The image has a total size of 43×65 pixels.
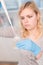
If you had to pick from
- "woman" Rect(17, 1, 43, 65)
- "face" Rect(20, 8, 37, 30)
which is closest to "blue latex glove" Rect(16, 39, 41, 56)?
"woman" Rect(17, 1, 43, 65)

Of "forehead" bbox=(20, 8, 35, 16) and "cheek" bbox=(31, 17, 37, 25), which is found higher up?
"forehead" bbox=(20, 8, 35, 16)

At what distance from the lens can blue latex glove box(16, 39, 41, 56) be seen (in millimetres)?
1090

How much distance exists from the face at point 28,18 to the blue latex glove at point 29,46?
0.11 meters

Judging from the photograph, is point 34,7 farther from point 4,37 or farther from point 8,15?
point 4,37

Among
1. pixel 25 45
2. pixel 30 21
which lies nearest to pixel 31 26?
pixel 30 21

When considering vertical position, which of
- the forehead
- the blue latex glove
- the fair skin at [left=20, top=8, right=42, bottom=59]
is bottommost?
the blue latex glove

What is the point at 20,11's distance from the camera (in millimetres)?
1111

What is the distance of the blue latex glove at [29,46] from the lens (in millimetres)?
1090

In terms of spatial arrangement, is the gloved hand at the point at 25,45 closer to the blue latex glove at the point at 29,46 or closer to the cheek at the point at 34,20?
the blue latex glove at the point at 29,46

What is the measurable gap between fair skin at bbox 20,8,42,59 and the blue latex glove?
0.11 feet

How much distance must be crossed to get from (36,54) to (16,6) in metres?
0.39

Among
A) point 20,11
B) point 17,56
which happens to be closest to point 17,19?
point 20,11

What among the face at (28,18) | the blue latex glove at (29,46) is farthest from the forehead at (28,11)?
the blue latex glove at (29,46)

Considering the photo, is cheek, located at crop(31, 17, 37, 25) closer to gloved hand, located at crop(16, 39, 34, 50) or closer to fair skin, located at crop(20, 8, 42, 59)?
fair skin, located at crop(20, 8, 42, 59)
